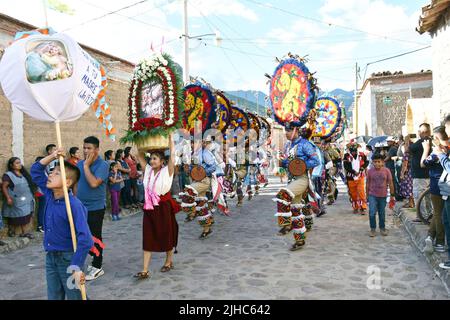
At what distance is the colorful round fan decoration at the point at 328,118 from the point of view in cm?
1034

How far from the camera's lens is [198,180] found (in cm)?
722

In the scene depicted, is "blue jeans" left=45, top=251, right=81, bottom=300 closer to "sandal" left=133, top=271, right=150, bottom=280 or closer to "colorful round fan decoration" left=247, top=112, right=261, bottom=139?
"sandal" left=133, top=271, right=150, bottom=280

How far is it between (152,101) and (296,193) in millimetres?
2805

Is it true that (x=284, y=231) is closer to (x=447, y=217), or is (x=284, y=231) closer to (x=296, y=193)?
(x=296, y=193)

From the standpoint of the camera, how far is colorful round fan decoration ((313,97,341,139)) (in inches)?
407

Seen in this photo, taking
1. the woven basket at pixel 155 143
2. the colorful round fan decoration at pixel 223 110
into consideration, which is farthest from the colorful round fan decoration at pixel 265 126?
the woven basket at pixel 155 143

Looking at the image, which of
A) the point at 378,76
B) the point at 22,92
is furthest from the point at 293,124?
the point at 378,76

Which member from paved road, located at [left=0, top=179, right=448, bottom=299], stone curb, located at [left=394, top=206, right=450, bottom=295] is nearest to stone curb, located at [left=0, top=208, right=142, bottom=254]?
paved road, located at [left=0, top=179, right=448, bottom=299]

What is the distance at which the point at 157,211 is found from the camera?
194 inches

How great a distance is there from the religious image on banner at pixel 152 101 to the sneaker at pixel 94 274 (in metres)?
2.13

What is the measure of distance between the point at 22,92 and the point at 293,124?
15.2ft

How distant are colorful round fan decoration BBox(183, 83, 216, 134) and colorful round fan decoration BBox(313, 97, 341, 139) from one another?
3.73 metres

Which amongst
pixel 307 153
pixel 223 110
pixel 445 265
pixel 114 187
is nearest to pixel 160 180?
pixel 307 153

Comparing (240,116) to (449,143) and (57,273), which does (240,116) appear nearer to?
(449,143)
